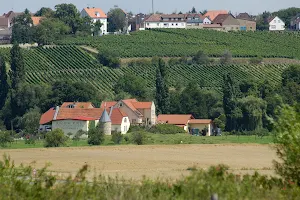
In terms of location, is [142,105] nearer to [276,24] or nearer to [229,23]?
[229,23]

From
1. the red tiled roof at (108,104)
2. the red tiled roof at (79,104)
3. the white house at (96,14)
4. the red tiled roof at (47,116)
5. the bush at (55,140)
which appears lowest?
the red tiled roof at (47,116)

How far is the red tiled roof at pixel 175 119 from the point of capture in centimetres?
7721

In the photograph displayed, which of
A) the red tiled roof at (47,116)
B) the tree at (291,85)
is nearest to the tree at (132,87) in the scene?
the tree at (291,85)

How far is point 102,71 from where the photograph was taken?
10044 cm

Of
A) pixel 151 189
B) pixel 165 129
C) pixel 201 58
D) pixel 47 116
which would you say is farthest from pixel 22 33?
pixel 151 189

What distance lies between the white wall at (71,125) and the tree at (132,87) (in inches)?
633

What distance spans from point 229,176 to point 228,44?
315ft

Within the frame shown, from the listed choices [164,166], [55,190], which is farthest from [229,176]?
[164,166]

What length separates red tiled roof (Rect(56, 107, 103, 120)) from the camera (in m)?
73.3

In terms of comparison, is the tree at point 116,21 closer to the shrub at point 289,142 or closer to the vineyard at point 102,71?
the vineyard at point 102,71

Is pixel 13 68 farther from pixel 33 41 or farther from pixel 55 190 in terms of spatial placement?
pixel 55 190

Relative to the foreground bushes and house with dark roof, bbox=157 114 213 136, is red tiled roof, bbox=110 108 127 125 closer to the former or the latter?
house with dark roof, bbox=157 114 213 136

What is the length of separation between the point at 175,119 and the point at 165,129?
5.85 metres

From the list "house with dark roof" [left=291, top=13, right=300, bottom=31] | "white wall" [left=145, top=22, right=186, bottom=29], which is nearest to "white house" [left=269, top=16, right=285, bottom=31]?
"house with dark roof" [left=291, top=13, right=300, bottom=31]
